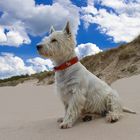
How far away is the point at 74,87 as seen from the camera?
6094 millimetres

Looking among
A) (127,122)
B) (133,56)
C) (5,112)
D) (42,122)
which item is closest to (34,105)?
(5,112)

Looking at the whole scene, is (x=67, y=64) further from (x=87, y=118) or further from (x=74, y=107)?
(x=87, y=118)

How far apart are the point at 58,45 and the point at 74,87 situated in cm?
67

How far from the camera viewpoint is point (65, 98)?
6.21 meters

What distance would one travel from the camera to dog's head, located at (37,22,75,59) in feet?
20.0

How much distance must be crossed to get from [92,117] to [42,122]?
970 mm

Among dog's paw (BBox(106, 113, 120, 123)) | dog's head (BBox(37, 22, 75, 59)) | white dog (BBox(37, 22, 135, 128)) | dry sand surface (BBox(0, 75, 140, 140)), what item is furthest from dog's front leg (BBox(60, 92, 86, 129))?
dog's head (BBox(37, 22, 75, 59))

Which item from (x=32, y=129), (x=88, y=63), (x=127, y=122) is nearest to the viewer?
(x=127, y=122)

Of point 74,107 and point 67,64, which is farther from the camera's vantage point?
point 67,64

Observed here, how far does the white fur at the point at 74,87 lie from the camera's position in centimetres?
605

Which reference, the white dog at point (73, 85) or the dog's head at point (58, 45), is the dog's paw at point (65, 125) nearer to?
the white dog at point (73, 85)

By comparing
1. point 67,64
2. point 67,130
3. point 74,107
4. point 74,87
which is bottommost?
point 67,130

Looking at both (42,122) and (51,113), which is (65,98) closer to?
(42,122)

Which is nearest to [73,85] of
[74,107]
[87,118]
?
[74,107]
